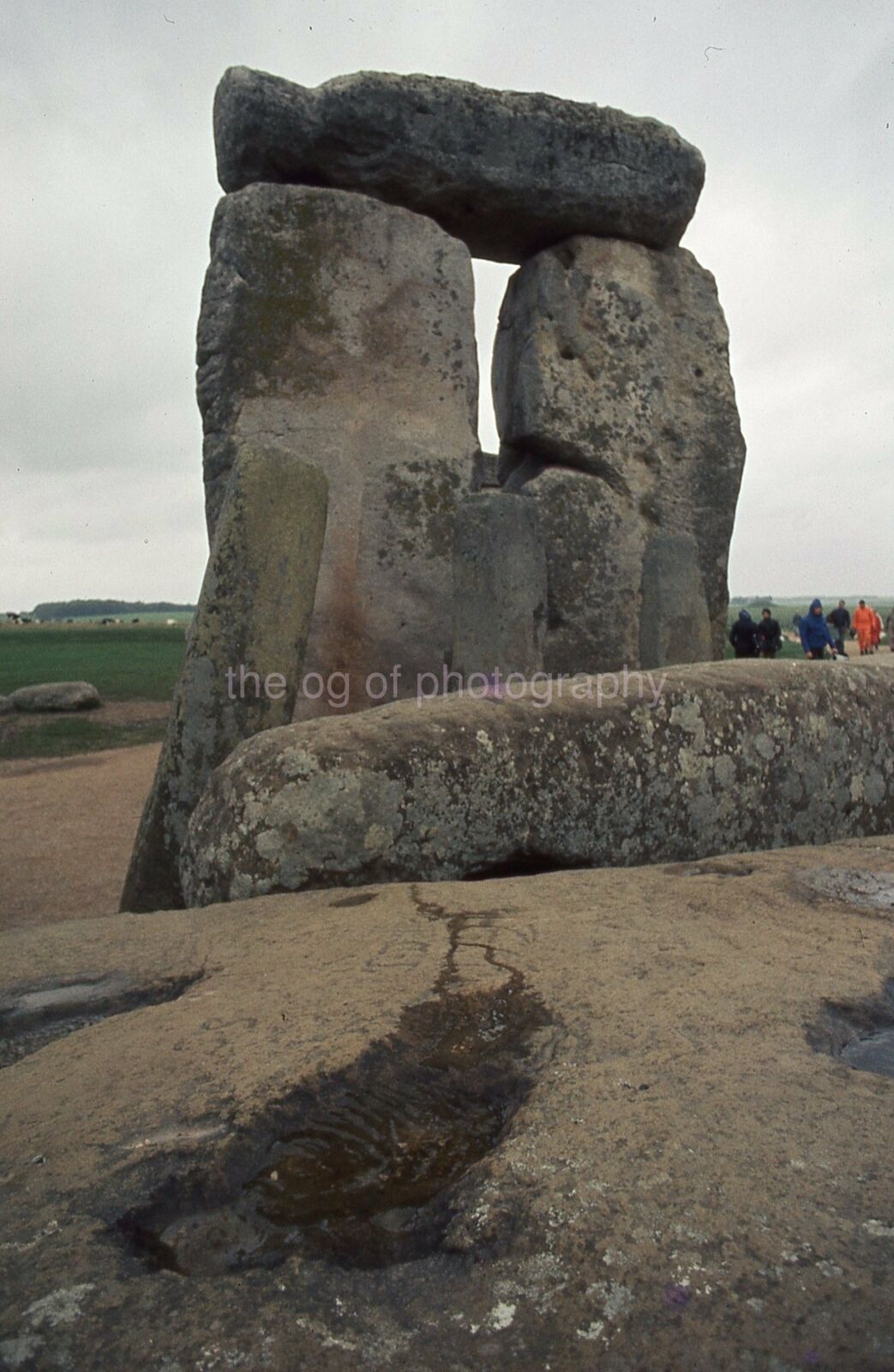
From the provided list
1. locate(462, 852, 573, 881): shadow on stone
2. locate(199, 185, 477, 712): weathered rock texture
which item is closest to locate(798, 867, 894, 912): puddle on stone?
locate(462, 852, 573, 881): shadow on stone

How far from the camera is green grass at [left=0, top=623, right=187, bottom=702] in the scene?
14.9 meters

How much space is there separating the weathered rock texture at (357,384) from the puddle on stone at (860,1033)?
4317 millimetres

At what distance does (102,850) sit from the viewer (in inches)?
275

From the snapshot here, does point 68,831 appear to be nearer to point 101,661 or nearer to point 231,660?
point 231,660

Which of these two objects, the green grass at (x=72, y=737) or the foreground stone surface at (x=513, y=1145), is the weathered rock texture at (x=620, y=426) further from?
the green grass at (x=72, y=737)

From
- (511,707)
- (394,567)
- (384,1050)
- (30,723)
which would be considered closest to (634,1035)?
(384,1050)

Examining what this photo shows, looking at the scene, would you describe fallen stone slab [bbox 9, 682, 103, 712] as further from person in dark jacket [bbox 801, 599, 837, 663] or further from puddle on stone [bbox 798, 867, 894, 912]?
puddle on stone [bbox 798, 867, 894, 912]

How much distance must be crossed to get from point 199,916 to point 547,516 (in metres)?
4.33

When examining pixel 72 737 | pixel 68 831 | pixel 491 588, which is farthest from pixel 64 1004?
pixel 72 737

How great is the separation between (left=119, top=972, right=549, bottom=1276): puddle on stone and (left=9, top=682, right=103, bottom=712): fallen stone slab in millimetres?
11721

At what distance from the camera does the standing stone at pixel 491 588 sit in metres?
5.63

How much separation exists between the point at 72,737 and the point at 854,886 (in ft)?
33.3

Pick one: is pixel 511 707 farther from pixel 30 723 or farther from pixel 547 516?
pixel 30 723

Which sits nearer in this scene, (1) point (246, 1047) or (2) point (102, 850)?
(1) point (246, 1047)
